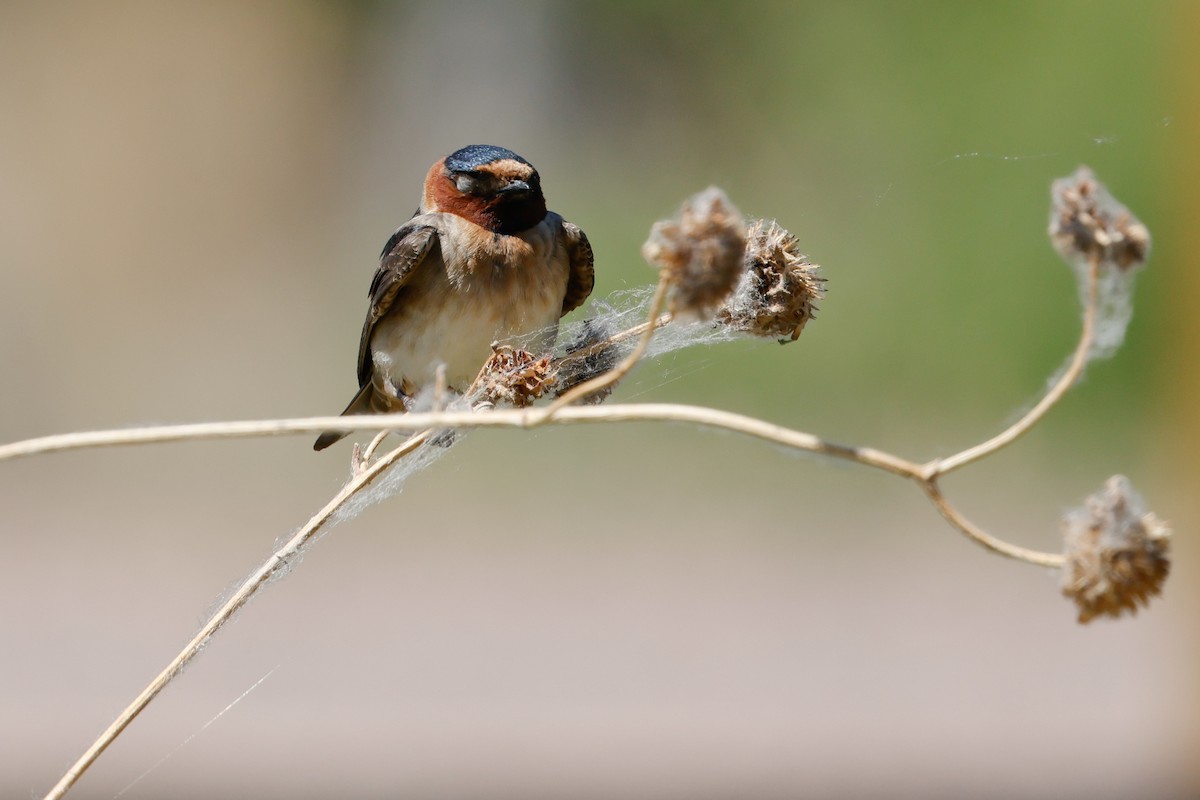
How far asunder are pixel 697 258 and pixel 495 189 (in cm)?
181

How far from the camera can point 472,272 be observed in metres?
2.81

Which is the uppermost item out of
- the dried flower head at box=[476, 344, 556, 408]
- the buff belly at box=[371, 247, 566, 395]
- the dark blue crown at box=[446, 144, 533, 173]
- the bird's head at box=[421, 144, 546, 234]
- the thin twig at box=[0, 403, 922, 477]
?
the dark blue crown at box=[446, 144, 533, 173]

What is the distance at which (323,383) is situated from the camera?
9.23 m

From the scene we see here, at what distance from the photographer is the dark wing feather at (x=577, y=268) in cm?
294

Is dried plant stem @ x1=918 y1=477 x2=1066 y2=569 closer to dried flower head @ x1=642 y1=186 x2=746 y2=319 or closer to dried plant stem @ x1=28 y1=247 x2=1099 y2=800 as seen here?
dried plant stem @ x1=28 y1=247 x2=1099 y2=800

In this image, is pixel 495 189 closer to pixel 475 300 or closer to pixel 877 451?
pixel 475 300

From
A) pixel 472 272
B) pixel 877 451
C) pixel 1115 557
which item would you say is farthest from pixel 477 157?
pixel 1115 557

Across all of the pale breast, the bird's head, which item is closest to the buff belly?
the pale breast

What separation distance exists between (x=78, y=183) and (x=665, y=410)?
10.5m

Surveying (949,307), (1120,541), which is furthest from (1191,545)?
(1120,541)

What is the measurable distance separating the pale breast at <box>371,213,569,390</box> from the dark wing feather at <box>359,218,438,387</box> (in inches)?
1.2

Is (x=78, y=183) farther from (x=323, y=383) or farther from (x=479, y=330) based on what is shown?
(x=479, y=330)

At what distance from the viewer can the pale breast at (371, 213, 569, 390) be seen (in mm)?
2791

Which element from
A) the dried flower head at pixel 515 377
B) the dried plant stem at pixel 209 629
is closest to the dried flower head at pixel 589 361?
the dried flower head at pixel 515 377
